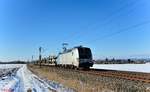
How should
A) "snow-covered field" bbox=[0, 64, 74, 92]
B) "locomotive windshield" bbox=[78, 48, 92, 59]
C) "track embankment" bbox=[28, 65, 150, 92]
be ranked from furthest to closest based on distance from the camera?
1. "locomotive windshield" bbox=[78, 48, 92, 59]
2. "snow-covered field" bbox=[0, 64, 74, 92]
3. "track embankment" bbox=[28, 65, 150, 92]

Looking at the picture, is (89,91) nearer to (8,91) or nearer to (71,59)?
(8,91)

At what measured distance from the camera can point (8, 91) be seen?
27.3 metres

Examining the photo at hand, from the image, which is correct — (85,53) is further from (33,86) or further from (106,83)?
(106,83)

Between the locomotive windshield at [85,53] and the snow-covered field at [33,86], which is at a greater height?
the locomotive windshield at [85,53]

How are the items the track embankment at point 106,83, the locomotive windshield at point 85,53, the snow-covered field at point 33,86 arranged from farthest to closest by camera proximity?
the locomotive windshield at point 85,53 < the snow-covered field at point 33,86 < the track embankment at point 106,83

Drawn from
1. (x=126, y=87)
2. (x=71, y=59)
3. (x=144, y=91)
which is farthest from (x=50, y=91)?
(x=71, y=59)

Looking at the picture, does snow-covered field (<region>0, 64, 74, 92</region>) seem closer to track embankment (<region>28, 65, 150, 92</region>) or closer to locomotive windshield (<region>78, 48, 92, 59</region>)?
track embankment (<region>28, 65, 150, 92</region>)

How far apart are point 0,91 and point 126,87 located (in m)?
12.6

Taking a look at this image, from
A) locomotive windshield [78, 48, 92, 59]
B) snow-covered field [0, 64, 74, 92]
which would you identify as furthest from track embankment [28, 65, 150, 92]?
locomotive windshield [78, 48, 92, 59]

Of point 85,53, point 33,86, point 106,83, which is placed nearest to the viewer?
point 106,83

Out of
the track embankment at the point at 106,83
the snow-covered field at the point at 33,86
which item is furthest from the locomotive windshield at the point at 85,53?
the track embankment at the point at 106,83

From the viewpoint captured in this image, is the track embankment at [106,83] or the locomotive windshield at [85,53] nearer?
the track embankment at [106,83]

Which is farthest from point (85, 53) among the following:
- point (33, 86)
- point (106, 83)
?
point (106, 83)

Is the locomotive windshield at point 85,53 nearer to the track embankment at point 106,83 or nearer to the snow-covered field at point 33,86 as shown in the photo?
the snow-covered field at point 33,86
